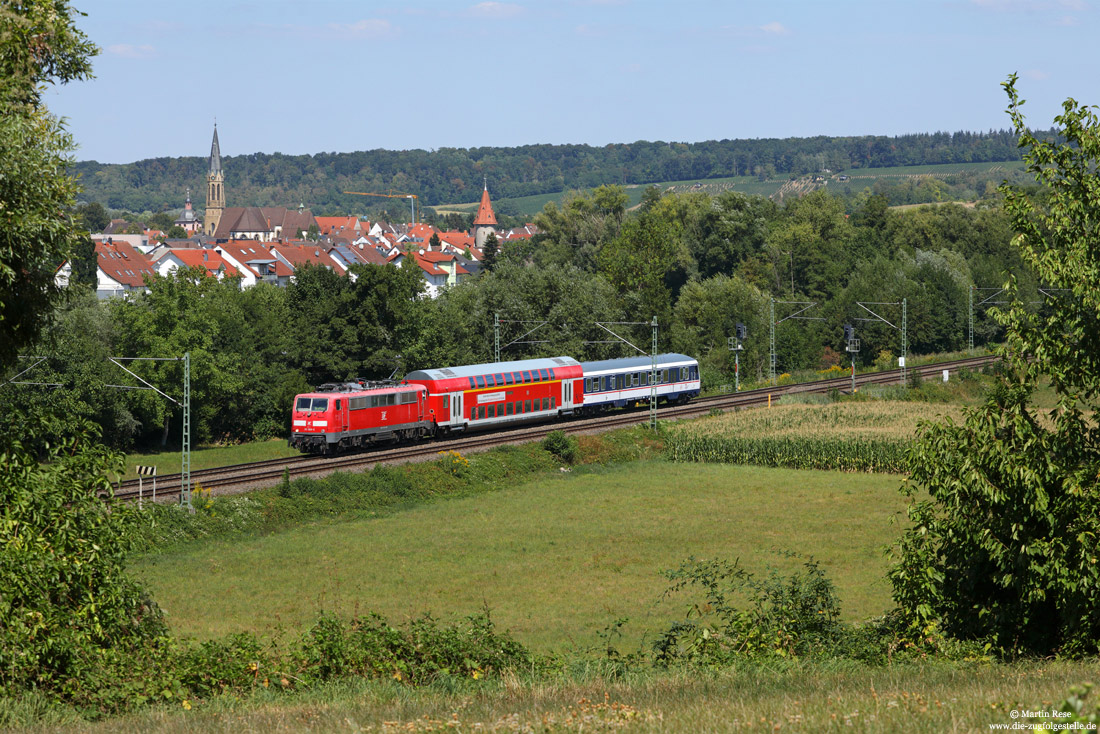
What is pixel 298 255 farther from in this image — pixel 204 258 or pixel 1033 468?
pixel 1033 468

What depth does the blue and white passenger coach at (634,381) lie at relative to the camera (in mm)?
66938

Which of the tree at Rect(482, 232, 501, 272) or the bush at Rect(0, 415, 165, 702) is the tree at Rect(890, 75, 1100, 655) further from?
the tree at Rect(482, 232, 501, 272)

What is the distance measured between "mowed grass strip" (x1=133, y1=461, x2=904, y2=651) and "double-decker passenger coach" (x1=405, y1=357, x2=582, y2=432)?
809 centimetres

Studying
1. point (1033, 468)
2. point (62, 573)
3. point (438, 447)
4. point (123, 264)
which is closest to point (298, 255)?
point (123, 264)

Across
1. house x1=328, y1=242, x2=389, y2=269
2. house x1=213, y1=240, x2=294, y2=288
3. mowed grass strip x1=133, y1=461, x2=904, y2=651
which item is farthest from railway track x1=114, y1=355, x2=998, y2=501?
house x1=328, y1=242, x2=389, y2=269

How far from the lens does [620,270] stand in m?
111

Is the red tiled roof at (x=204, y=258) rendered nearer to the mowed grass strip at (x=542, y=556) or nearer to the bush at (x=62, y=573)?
the mowed grass strip at (x=542, y=556)

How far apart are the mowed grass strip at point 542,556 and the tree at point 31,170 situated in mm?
11013

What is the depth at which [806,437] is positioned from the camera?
58.4 meters

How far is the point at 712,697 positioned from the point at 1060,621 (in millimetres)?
7694

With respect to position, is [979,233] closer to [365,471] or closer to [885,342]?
[885,342]

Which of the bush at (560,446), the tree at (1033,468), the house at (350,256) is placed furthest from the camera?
the house at (350,256)

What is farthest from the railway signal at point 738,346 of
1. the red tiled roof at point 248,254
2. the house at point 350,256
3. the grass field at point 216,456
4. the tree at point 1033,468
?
the house at point 350,256

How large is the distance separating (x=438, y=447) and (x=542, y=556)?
18.1 meters
